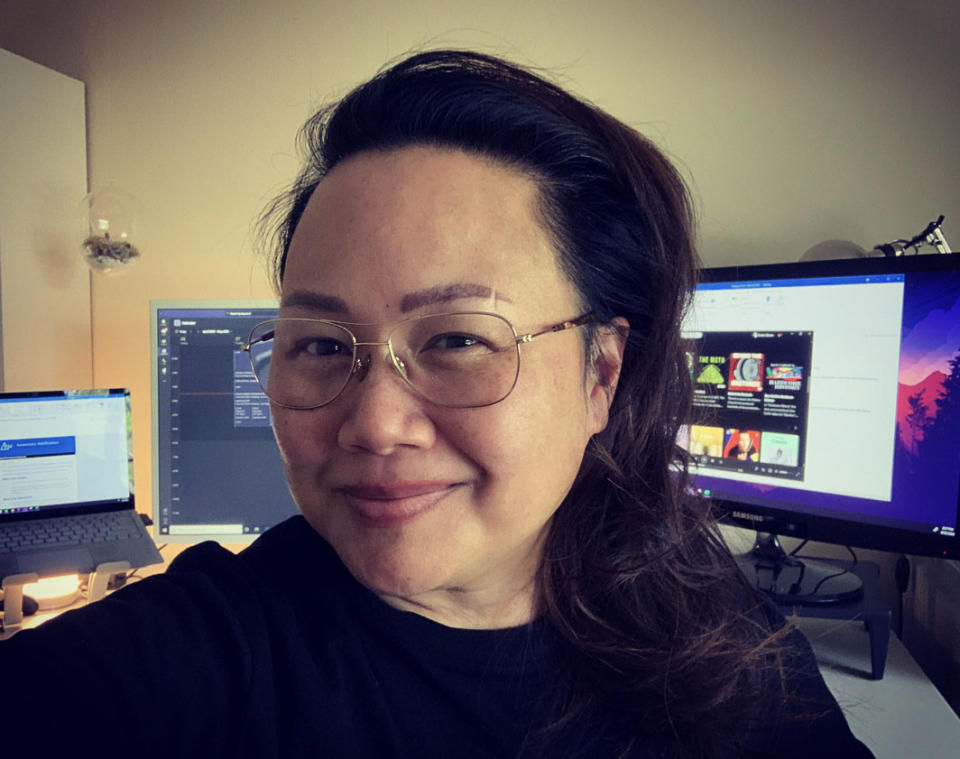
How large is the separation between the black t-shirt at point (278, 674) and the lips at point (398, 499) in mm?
121

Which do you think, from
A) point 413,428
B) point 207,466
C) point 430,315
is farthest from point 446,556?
point 207,466

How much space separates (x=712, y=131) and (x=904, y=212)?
0.49 meters

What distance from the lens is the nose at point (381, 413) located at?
1.95 feet

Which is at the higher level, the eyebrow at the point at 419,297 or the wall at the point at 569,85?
the wall at the point at 569,85

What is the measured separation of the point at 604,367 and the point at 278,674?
469 mm

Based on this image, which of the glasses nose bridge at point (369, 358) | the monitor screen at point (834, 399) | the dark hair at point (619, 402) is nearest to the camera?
the glasses nose bridge at point (369, 358)

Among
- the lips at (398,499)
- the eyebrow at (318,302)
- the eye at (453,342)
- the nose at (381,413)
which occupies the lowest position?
the lips at (398,499)

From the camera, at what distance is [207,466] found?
5.12 feet

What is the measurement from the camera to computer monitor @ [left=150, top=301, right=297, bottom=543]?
61.1 inches

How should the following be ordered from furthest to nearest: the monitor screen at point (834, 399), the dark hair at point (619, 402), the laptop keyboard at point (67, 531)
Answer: the laptop keyboard at point (67, 531) → the monitor screen at point (834, 399) → the dark hair at point (619, 402)

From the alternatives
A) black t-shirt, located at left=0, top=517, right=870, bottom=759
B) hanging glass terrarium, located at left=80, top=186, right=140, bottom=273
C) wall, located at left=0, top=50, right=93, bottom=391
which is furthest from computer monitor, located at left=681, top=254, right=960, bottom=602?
wall, located at left=0, top=50, right=93, bottom=391

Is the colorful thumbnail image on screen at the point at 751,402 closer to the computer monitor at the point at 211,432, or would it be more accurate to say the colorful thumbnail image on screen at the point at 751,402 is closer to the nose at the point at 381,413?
the nose at the point at 381,413

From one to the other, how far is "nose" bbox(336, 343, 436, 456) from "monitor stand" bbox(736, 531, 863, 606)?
29.6 inches

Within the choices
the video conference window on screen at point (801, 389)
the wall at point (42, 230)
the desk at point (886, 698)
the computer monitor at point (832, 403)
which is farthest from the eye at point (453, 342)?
the wall at point (42, 230)
